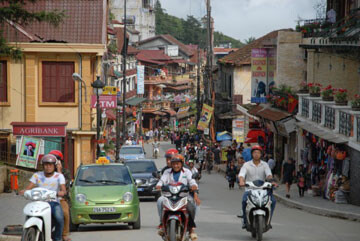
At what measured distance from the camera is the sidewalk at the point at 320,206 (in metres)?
19.9

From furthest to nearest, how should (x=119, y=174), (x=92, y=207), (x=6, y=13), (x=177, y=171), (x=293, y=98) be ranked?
(x=293, y=98), (x=6, y=13), (x=119, y=174), (x=92, y=207), (x=177, y=171)

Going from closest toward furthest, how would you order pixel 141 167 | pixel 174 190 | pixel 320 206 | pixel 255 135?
1. pixel 174 190
2. pixel 320 206
3. pixel 141 167
4. pixel 255 135

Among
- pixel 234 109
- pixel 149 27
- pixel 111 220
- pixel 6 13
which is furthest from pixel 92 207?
pixel 149 27

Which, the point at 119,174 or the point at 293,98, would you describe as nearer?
the point at 119,174

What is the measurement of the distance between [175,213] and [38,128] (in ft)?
75.2

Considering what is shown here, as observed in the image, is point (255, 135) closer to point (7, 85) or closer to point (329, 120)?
point (7, 85)

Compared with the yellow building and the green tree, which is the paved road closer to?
the green tree

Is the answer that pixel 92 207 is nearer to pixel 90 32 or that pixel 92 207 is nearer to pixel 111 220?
pixel 111 220

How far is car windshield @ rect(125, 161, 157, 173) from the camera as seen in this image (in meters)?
26.9

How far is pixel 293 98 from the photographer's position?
33.2 metres

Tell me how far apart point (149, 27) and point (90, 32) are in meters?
106

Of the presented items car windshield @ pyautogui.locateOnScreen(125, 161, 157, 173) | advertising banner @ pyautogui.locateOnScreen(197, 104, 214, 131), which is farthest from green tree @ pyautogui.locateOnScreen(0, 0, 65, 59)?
advertising banner @ pyautogui.locateOnScreen(197, 104, 214, 131)

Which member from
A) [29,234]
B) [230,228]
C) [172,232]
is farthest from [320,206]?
[29,234]

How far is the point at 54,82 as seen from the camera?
36.2 m
